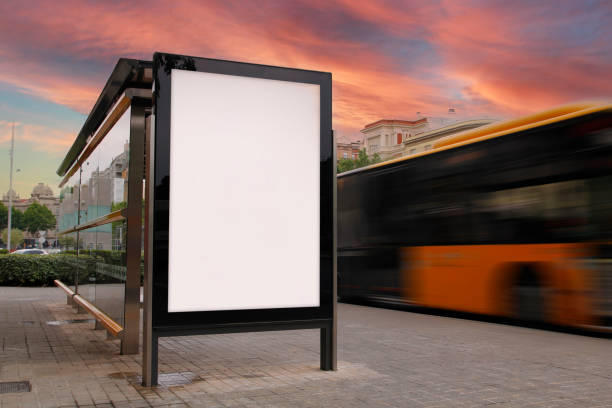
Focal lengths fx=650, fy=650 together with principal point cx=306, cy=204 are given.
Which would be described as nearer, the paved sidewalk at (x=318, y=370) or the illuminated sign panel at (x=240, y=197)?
the paved sidewalk at (x=318, y=370)

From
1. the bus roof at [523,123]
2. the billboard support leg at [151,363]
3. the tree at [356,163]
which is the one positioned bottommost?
the billboard support leg at [151,363]

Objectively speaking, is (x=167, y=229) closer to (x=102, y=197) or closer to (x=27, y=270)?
(x=102, y=197)

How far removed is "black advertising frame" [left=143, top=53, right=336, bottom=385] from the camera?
5.74 metres

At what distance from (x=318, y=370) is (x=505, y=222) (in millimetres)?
5578

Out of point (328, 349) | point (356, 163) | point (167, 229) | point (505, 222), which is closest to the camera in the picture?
point (167, 229)

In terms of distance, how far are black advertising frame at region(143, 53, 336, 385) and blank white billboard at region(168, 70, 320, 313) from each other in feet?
0.20

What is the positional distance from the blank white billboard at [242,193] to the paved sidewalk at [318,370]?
32.1 inches

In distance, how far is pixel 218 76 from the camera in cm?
616

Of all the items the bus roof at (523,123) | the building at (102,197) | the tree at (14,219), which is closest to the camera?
the building at (102,197)

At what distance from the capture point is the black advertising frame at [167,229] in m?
5.74

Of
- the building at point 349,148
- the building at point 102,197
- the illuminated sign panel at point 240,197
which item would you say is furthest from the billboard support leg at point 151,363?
the building at point 349,148

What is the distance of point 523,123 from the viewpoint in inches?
442

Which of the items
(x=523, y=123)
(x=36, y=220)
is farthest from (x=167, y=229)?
(x=36, y=220)

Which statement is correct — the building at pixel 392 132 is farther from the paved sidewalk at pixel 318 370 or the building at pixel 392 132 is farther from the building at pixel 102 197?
the paved sidewalk at pixel 318 370
